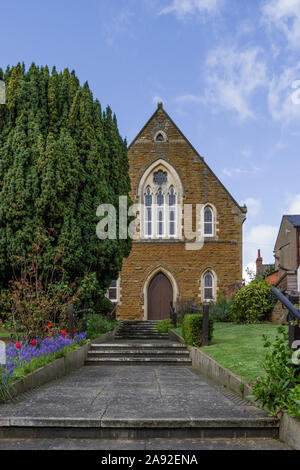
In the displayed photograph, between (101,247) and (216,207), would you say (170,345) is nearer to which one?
(101,247)

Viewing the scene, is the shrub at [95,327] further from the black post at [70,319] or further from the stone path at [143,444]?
the stone path at [143,444]

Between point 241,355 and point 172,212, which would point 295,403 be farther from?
point 172,212

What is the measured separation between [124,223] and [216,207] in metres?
9.99

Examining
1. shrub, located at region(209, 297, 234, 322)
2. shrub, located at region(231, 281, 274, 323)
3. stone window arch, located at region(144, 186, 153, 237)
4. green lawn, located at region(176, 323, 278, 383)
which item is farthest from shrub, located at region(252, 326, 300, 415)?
stone window arch, located at region(144, 186, 153, 237)

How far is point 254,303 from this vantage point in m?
17.1

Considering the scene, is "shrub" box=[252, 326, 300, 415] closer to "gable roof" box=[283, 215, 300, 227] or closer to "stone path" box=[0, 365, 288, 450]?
"stone path" box=[0, 365, 288, 450]

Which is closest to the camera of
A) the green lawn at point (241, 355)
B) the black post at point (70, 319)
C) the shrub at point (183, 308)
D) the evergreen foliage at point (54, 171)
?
the green lawn at point (241, 355)

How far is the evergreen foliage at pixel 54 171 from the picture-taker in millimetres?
11453

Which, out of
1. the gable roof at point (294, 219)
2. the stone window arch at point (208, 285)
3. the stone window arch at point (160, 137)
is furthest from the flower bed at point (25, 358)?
the gable roof at point (294, 219)

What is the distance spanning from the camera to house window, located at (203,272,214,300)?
2270 centimetres

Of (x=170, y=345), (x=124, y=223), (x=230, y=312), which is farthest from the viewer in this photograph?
(x=230, y=312)

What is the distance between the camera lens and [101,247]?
41.6ft

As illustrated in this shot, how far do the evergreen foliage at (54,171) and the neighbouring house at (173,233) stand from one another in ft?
29.8
